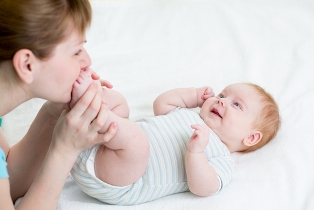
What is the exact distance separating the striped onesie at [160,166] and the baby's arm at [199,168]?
0.05 meters

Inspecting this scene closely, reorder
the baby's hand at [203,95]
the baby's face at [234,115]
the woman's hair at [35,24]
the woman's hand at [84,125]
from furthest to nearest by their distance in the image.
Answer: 1. the baby's hand at [203,95]
2. the baby's face at [234,115]
3. the woman's hand at [84,125]
4. the woman's hair at [35,24]

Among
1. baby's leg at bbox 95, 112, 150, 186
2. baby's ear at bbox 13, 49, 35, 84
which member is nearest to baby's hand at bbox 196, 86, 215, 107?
baby's leg at bbox 95, 112, 150, 186

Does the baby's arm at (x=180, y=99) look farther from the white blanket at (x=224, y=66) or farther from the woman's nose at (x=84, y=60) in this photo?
the woman's nose at (x=84, y=60)

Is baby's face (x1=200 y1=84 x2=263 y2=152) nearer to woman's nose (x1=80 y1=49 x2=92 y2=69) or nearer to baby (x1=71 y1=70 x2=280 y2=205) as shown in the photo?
baby (x1=71 y1=70 x2=280 y2=205)

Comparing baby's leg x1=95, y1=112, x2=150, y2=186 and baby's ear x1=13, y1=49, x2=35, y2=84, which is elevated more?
baby's ear x1=13, y1=49, x2=35, y2=84

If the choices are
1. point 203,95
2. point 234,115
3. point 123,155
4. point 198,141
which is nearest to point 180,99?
point 203,95

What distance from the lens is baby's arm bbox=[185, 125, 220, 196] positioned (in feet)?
3.72

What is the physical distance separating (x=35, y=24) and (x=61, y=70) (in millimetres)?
128

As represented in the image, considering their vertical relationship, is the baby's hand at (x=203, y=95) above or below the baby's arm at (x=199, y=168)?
above

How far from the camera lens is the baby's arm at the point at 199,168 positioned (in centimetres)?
113

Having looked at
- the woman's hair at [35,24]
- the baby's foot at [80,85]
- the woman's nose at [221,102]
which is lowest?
the woman's nose at [221,102]

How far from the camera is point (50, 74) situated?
96cm

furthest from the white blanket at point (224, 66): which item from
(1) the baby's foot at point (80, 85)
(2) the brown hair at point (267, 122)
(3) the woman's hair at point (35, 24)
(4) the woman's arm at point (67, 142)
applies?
(3) the woman's hair at point (35, 24)

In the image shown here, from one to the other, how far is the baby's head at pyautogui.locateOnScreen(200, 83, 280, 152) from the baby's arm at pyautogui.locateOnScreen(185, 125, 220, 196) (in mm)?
200
